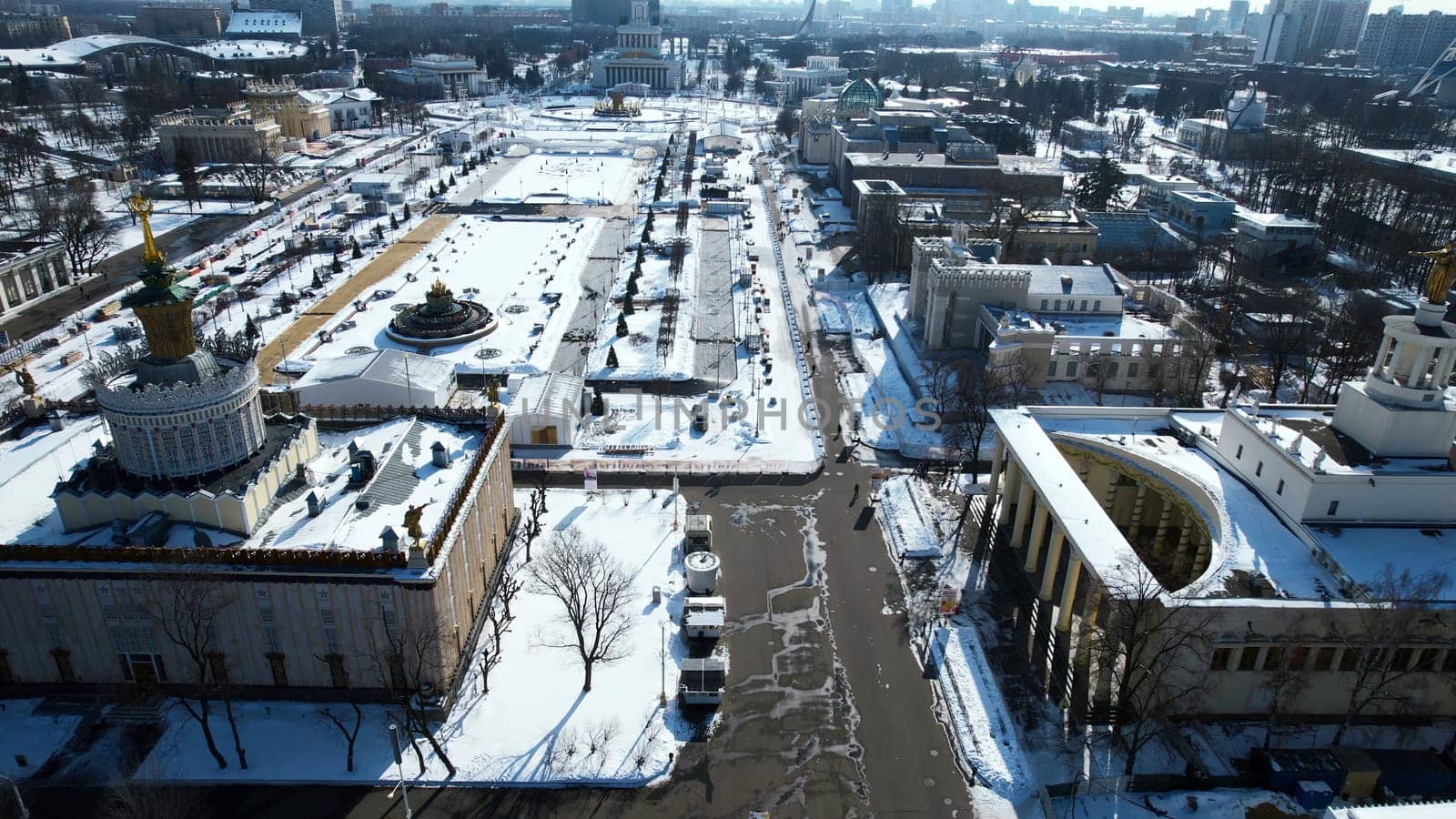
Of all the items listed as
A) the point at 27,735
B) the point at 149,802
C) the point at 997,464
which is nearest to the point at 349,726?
the point at 149,802

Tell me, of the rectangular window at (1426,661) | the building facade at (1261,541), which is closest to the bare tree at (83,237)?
the building facade at (1261,541)

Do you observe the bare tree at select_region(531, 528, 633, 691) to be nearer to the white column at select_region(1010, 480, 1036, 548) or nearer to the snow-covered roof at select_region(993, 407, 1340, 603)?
the snow-covered roof at select_region(993, 407, 1340, 603)

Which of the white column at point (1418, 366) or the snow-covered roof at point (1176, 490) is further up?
the white column at point (1418, 366)

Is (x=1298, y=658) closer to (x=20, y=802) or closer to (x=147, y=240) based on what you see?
(x=20, y=802)

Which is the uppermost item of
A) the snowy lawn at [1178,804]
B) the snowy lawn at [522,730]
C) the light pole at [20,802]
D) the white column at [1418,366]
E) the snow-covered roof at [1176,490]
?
the white column at [1418,366]

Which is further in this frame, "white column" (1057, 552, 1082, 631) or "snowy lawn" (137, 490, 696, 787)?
"white column" (1057, 552, 1082, 631)

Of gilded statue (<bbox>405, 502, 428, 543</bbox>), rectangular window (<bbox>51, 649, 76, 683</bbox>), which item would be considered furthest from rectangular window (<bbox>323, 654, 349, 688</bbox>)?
rectangular window (<bbox>51, 649, 76, 683</bbox>)

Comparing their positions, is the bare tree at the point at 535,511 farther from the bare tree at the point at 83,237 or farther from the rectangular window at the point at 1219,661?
the bare tree at the point at 83,237
